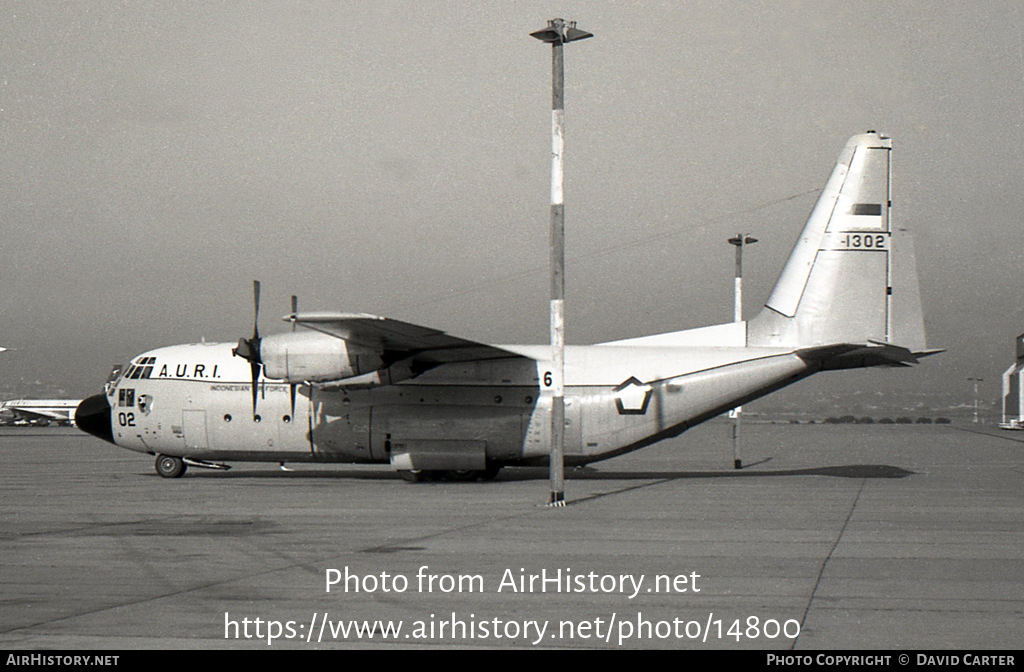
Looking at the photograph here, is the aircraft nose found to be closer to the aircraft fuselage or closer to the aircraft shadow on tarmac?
the aircraft fuselage

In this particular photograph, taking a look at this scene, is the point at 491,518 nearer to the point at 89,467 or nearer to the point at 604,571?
the point at 604,571

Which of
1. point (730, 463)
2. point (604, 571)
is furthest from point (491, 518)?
point (730, 463)

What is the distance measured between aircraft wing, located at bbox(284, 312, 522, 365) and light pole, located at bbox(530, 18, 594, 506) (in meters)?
3.58

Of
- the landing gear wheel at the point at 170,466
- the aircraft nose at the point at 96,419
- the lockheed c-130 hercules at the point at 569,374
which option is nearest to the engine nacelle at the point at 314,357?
the lockheed c-130 hercules at the point at 569,374

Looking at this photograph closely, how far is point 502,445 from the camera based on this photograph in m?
24.0

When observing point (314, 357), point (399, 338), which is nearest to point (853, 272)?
point (399, 338)

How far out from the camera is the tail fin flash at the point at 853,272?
914 inches

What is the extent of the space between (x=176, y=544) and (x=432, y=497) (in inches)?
311

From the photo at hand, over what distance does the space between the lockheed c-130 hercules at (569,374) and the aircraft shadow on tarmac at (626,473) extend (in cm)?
272

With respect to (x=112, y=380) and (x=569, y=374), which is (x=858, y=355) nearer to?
(x=569, y=374)

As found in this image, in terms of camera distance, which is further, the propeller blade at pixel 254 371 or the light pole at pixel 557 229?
the propeller blade at pixel 254 371

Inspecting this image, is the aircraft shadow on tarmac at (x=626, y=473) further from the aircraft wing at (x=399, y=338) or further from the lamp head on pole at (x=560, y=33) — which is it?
the lamp head on pole at (x=560, y=33)

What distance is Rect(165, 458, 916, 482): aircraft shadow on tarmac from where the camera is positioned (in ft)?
88.5

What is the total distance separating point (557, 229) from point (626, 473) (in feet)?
39.7
